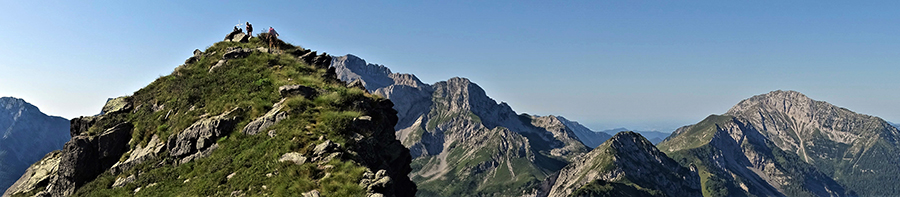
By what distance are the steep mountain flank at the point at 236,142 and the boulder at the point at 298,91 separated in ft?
0.25

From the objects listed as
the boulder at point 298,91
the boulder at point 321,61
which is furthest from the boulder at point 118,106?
the boulder at point 321,61

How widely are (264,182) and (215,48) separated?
38411 millimetres

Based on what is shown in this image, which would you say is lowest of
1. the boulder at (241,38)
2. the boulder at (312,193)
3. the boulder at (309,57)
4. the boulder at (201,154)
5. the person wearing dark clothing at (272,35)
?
the boulder at (312,193)

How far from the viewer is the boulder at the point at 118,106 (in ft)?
140

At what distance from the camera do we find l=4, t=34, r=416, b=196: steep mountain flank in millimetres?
25406

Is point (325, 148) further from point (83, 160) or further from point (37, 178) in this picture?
point (37, 178)

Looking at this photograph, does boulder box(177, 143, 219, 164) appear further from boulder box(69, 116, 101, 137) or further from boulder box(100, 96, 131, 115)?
boulder box(69, 116, 101, 137)

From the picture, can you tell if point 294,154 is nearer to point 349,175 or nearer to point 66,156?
point 349,175

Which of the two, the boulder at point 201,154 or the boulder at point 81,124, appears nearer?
the boulder at point 201,154

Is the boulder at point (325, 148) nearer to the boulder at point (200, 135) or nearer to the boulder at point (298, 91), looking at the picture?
the boulder at point (298, 91)

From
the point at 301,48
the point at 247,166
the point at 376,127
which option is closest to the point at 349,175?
the point at 247,166

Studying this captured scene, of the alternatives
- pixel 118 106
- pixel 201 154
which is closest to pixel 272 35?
pixel 118 106

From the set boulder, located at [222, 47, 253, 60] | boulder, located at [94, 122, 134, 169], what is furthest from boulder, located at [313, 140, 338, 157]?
boulder, located at [222, 47, 253, 60]

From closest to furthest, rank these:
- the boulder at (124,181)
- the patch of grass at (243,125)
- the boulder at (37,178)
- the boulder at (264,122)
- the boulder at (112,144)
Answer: the patch of grass at (243,125), the boulder at (124,181), the boulder at (264,122), the boulder at (112,144), the boulder at (37,178)
